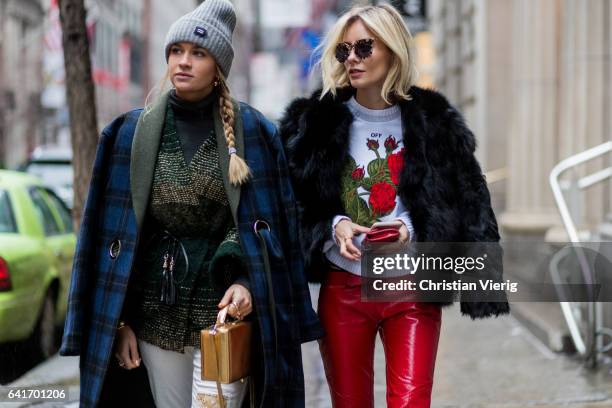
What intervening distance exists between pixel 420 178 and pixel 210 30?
1052 mm

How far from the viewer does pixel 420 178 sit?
401 centimetres

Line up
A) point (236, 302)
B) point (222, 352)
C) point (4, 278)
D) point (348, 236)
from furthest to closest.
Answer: point (4, 278), point (348, 236), point (236, 302), point (222, 352)

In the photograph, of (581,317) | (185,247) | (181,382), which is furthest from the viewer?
(581,317)

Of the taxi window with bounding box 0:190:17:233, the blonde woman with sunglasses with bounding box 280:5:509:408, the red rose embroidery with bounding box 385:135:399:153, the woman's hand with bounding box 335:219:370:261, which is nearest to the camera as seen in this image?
the woman's hand with bounding box 335:219:370:261

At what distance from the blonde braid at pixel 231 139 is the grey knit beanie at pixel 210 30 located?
0.08 meters

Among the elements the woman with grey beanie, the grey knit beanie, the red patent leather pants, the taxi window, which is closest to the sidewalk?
the taxi window

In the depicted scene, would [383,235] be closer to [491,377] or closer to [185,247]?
[185,247]

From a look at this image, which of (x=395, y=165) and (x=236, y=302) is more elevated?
(x=395, y=165)

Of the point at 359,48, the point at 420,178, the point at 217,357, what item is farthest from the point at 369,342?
the point at 359,48

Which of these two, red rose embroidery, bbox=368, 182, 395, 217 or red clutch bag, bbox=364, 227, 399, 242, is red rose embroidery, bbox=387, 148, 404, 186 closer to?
red rose embroidery, bbox=368, 182, 395, 217

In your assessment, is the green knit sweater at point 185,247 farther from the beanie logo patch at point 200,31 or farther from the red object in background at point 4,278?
the red object in background at point 4,278

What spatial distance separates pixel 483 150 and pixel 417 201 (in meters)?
14.5

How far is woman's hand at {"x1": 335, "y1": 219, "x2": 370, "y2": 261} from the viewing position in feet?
12.7

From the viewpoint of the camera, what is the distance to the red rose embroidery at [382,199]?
403cm
